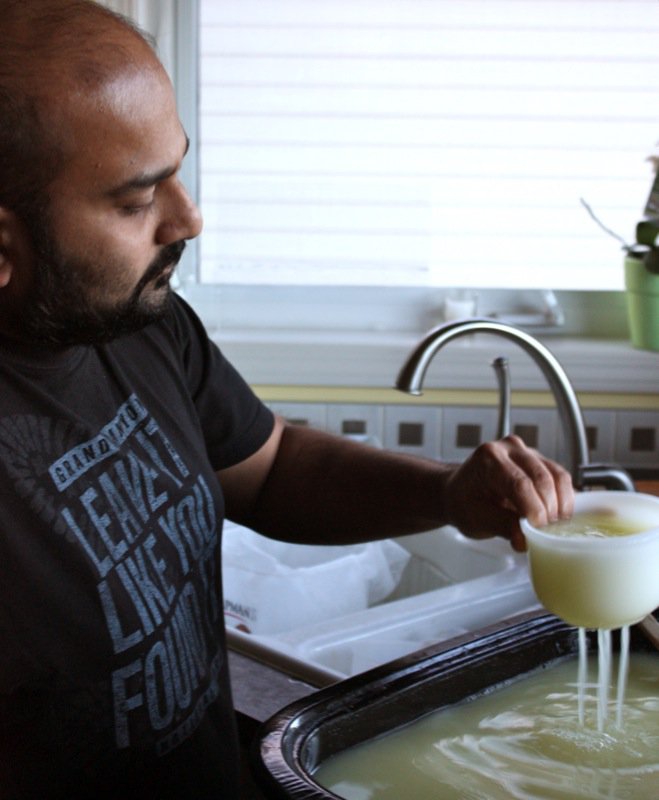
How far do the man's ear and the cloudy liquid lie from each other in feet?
1.91

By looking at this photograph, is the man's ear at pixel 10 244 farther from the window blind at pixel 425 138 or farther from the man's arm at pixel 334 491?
the window blind at pixel 425 138

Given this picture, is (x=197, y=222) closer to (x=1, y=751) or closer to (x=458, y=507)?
(x=458, y=507)

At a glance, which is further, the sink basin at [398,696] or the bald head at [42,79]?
the bald head at [42,79]

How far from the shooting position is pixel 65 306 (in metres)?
1.23

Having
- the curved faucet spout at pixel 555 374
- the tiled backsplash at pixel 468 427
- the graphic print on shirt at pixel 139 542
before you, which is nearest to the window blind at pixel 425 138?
the tiled backsplash at pixel 468 427

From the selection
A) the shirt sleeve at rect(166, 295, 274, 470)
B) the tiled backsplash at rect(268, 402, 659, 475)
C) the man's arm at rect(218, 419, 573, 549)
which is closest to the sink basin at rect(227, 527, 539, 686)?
the man's arm at rect(218, 419, 573, 549)

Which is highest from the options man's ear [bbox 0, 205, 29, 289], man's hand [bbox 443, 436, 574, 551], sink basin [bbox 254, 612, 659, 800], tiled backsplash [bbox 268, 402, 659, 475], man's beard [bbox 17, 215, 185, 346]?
man's ear [bbox 0, 205, 29, 289]

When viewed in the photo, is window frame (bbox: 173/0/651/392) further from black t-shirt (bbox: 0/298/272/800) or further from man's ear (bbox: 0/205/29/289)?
man's ear (bbox: 0/205/29/289)

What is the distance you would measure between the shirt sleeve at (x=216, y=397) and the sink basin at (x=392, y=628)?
0.89 feet

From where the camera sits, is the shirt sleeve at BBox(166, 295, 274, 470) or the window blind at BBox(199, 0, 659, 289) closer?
the shirt sleeve at BBox(166, 295, 274, 470)

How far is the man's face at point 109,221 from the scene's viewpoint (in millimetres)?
1168

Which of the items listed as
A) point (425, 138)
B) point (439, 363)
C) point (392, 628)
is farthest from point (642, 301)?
point (392, 628)

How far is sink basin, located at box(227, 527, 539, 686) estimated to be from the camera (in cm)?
161

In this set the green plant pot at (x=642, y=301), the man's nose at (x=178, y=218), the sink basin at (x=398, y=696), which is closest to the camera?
the sink basin at (x=398, y=696)
